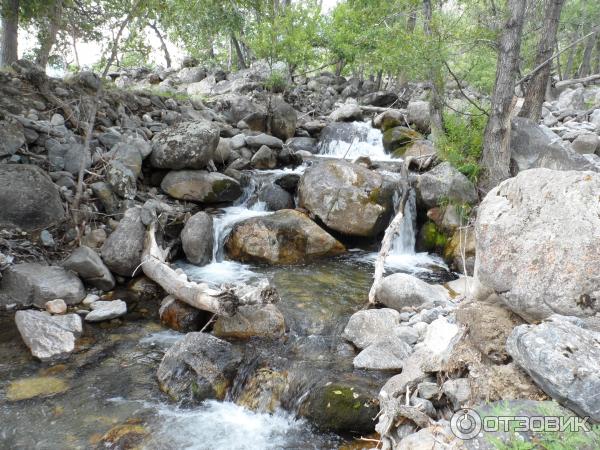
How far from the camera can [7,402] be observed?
14.0 ft

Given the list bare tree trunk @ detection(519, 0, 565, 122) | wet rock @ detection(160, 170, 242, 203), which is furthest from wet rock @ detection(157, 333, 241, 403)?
bare tree trunk @ detection(519, 0, 565, 122)

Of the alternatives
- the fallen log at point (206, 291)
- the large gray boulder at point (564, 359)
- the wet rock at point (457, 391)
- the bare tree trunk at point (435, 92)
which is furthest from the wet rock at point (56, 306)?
the bare tree trunk at point (435, 92)

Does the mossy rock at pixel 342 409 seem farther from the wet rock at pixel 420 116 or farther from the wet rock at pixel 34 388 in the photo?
the wet rock at pixel 420 116

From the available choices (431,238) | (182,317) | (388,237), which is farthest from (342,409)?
(431,238)

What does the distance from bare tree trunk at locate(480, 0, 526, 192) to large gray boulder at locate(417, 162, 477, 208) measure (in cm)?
49

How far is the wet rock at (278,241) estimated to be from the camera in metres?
8.12

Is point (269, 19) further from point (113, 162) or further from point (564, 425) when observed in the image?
point (564, 425)

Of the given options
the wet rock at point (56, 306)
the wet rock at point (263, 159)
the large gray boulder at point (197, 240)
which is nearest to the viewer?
the wet rock at point (56, 306)

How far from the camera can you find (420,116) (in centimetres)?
1447

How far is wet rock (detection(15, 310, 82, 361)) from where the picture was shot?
507 cm

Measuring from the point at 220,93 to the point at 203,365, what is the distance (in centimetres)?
1443

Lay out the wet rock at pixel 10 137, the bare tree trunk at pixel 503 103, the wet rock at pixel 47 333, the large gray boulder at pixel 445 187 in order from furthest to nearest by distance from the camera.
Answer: the large gray boulder at pixel 445 187
the bare tree trunk at pixel 503 103
the wet rock at pixel 10 137
the wet rock at pixel 47 333

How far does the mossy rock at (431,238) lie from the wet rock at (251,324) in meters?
4.63

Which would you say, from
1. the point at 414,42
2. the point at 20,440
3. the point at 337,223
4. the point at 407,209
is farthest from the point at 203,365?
the point at 414,42
